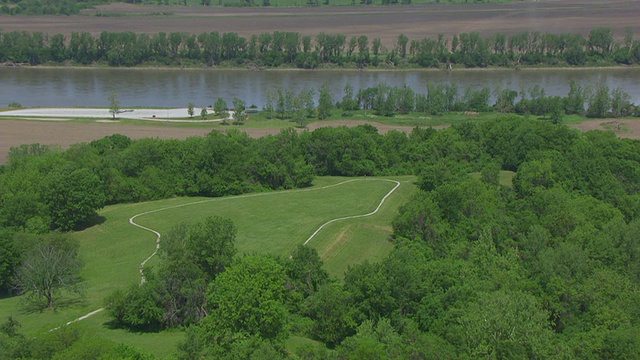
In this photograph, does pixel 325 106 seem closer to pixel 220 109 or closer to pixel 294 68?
pixel 220 109

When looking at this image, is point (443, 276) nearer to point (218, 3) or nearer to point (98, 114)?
point (98, 114)

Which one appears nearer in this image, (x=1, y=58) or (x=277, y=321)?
(x=277, y=321)

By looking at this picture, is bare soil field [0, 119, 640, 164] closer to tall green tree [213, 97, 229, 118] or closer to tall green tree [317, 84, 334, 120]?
tall green tree [317, 84, 334, 120]

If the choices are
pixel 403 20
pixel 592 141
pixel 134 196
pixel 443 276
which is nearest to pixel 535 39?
pixel 403 20

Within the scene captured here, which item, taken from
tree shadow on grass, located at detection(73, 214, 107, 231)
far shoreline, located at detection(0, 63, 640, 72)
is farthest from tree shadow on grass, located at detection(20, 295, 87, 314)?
far shoreline, located at detection(0, 63, 640, 72)

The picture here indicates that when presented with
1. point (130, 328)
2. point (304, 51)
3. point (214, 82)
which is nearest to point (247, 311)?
point (130, 328)
